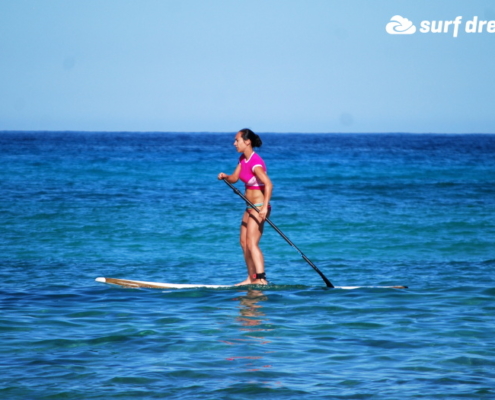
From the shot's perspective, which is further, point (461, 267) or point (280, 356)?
point (461, 267)

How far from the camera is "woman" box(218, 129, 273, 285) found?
9148 mm

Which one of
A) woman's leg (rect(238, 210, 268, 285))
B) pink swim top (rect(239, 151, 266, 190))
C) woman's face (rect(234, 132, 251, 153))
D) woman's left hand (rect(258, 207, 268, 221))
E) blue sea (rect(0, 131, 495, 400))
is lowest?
blue sea (rect(0, 131, 495, 400))

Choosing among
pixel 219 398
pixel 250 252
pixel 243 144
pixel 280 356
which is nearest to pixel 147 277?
pixel 250 252

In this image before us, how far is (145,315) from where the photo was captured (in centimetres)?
809

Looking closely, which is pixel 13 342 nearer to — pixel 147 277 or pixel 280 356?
pixel 280 356

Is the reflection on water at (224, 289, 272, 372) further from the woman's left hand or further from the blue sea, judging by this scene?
the woman's left hand

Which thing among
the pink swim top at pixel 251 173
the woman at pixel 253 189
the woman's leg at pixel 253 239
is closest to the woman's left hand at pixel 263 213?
the woman at pixel 253 189

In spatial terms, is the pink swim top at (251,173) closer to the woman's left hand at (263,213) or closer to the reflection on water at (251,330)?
the woman's left hand at (263,213)

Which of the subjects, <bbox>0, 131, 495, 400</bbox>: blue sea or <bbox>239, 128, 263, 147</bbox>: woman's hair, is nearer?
<bbox>0, 131, 495, 400</bbox>: blue sea

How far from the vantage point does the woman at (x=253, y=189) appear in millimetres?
9148

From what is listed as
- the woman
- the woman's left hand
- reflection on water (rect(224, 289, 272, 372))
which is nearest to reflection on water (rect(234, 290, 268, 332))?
reflection on water (rect(224, 289, 272, 372))

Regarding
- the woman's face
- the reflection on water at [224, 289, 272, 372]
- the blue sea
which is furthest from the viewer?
the woman's face

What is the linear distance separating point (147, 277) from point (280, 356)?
5441 millimetres

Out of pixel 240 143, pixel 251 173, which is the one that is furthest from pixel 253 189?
pixel 240 143
